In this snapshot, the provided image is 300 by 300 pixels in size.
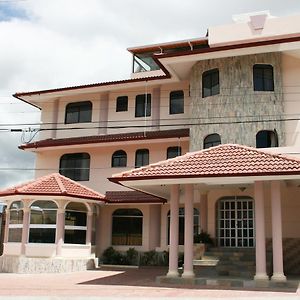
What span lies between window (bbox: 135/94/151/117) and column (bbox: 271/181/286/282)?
39.8 feet

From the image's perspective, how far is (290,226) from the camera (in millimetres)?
19188

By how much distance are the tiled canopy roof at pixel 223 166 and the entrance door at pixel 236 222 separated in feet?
18.6

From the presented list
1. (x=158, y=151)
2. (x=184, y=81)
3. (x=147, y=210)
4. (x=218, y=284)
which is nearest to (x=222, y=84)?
(x=184, y=81)

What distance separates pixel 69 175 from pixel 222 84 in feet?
34.4

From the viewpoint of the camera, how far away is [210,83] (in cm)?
2162

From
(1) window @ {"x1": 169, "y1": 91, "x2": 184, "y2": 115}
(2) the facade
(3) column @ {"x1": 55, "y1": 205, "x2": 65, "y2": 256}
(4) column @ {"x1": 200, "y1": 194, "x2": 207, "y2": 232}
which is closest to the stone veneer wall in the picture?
(2) the facade

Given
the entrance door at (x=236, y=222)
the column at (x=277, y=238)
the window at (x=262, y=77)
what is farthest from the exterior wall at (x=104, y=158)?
the column at (x=277, y=238)

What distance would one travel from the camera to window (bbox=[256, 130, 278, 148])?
20266 mm

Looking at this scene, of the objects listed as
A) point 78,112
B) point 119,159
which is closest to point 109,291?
point 119,159

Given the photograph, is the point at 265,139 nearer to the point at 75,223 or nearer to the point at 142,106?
the point at 142,106

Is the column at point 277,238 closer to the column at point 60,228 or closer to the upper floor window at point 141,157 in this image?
the column at point 60,228

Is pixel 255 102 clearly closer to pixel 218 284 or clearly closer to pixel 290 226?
pixel 290 226

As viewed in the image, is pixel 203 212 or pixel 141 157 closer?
pixel 203 212

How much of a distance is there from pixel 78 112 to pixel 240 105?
1061 cm
